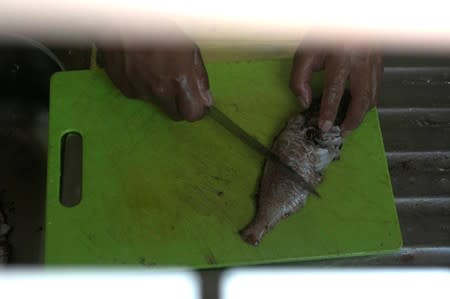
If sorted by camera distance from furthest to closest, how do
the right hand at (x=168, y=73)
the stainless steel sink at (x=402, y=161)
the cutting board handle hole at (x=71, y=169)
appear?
the stainless steel sink at (x=402, y=161)
the cutting board handle hole at (x=71, y=169)
the right hand at (x=168, y=73)

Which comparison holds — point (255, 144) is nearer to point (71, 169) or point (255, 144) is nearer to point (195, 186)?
point (195, 186)

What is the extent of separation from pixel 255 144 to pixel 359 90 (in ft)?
1.02

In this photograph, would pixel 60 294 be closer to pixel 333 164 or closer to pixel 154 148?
pixel 154 148

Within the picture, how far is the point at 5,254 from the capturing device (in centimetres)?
A: 156

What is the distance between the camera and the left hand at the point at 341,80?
1383 mm

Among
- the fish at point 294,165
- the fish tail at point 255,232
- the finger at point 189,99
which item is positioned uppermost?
the finger at point 189,99

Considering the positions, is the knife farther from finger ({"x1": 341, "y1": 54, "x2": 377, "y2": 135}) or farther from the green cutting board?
finger ({"x1": 341, "y1": 54, "x2": 377, "y2": 135})

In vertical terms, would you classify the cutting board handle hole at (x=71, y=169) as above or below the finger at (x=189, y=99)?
below

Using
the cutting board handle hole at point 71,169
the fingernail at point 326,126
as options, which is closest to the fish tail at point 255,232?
the fingernail at point 326,126

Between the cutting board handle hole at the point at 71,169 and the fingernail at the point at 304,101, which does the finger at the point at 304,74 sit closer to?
the fingernail at the point at 304,101

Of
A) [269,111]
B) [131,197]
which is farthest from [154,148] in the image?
[269,111]

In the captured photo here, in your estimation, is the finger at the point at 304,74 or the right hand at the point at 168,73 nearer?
the right hand at the point at 168,73

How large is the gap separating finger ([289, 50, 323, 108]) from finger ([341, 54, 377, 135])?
104 millimetres

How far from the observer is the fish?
1346mm
